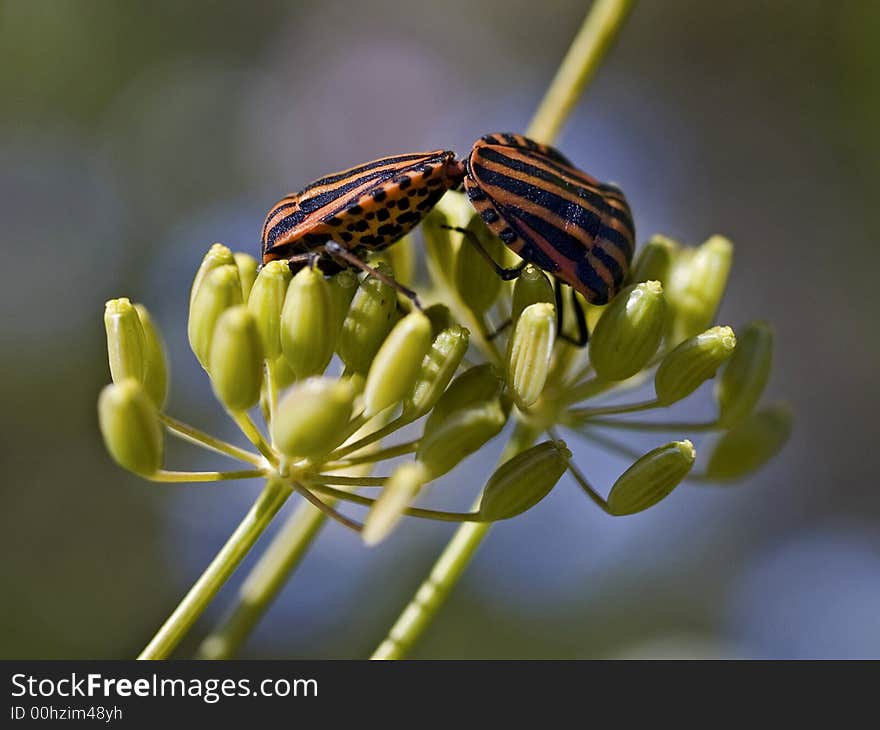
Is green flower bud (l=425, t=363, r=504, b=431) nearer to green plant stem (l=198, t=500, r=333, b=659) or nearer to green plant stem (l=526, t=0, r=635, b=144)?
green plant stem (l=198, t=500, r=333, b=659)

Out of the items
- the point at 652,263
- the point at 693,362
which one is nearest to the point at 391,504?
the point at 693,362

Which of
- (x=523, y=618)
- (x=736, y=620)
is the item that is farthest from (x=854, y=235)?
(x=523, y=618)

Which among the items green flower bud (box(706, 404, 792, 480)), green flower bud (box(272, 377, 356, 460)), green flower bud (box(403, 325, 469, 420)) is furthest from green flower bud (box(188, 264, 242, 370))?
green flower bud (box(706, 404, 792, 480))

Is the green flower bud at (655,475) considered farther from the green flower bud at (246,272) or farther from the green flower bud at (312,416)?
the green flower bud at (246,272)

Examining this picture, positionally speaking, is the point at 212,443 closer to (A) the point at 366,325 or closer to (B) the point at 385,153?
(A) the point at 366,325

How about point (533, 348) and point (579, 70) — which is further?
point (579, 70)
